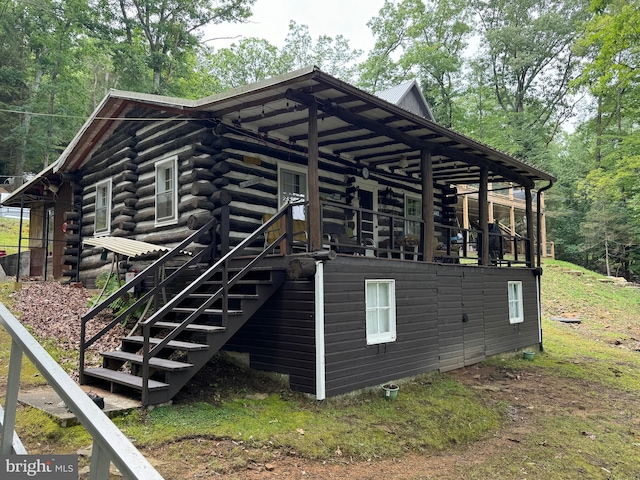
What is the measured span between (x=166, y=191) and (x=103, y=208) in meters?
3.87

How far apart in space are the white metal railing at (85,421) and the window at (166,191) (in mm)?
7357

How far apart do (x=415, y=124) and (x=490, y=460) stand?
5.61 m

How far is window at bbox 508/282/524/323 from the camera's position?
41.3ft

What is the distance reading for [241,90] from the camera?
23.9ft

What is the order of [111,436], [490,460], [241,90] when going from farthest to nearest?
[241,90] → [490,460] → [111,436]


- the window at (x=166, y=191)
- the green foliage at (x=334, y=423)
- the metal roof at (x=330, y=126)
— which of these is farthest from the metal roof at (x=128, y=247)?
the green foliage at (x=334, y=423)

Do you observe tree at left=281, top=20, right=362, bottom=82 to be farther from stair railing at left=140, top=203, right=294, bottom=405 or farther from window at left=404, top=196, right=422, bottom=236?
stair railing at left=140, top=203, right=294, bottom=405

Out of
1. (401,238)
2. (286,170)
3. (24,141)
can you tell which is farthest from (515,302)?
(24,141)

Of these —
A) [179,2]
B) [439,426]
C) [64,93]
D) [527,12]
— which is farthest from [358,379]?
[527,12]

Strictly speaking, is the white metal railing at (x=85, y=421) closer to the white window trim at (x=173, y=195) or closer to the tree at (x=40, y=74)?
the white window trim at (x=173, y=195)

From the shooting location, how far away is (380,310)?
822cm

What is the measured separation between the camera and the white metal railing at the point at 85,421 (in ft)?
4.46

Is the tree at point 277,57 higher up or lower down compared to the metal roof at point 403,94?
higher up

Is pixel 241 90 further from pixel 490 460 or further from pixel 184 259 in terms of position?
pixel 490 460
